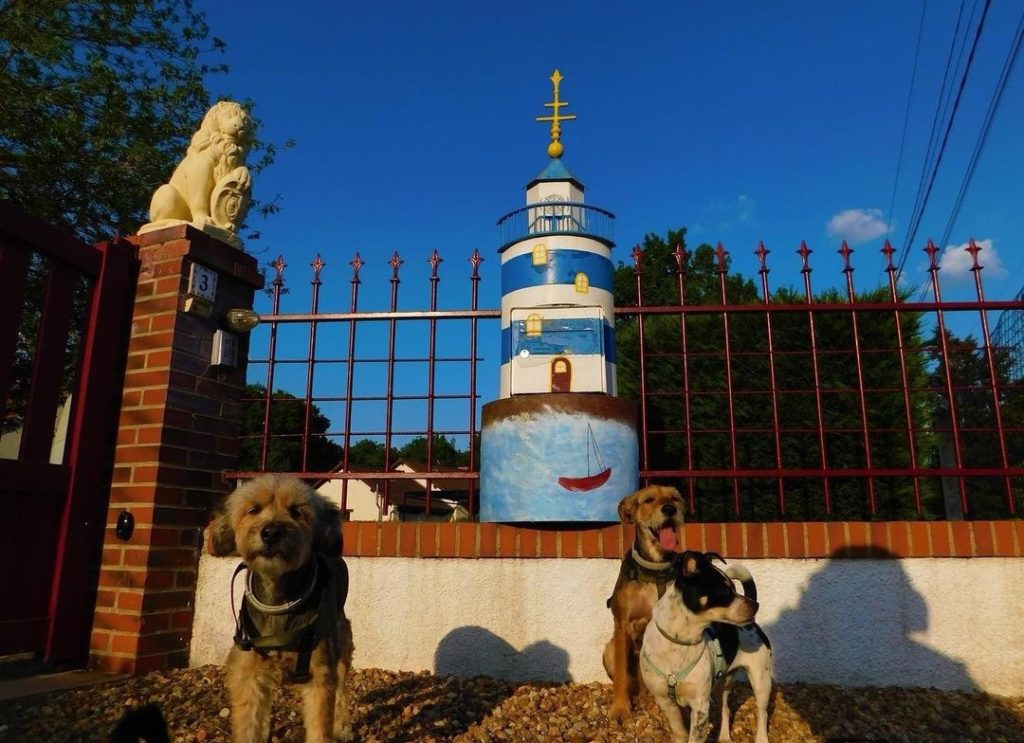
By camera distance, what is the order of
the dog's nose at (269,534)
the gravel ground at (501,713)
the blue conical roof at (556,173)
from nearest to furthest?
the dog's nose at (269,534) < the gravel ground at (501,713) < the blue conical roof at (556,173)

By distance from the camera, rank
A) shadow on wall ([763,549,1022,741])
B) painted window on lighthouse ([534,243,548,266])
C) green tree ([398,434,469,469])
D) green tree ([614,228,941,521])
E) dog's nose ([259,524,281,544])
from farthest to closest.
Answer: green tree ([398,434,469,469]) → green tree ([614,228,941,521]) → painted window on lighthouse ([534,243,548,266]) → shadow on wall ([763,549,1022,741]) → dog's nose ([259,524,281,544])

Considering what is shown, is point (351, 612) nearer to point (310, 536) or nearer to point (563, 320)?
point (310, 536)

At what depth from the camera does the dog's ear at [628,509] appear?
3252 mm

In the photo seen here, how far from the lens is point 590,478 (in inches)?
142

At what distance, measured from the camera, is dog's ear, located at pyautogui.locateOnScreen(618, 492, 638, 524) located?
3252 millimetres

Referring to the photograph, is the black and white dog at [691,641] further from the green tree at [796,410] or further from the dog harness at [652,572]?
the green tree at [796,410]

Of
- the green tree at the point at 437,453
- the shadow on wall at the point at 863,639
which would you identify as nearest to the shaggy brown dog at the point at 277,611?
the shadow on wall at the point at 863,639

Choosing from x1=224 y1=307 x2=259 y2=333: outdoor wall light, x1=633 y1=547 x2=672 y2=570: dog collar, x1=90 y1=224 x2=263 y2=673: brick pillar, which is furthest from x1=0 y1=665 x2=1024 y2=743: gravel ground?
x1=224 y1=307 x2=259 y2=333: outdoor wall light

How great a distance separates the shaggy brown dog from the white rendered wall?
134 centimetres

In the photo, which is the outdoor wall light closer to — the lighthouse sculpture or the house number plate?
the house number plate

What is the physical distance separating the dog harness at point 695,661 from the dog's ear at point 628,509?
0.69 meters

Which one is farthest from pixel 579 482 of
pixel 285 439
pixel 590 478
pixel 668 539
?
pixel 285 439

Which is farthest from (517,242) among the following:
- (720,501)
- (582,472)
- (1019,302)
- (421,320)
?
(720,501)

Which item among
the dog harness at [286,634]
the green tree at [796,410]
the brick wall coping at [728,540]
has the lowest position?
the dog harness at [286,634]
